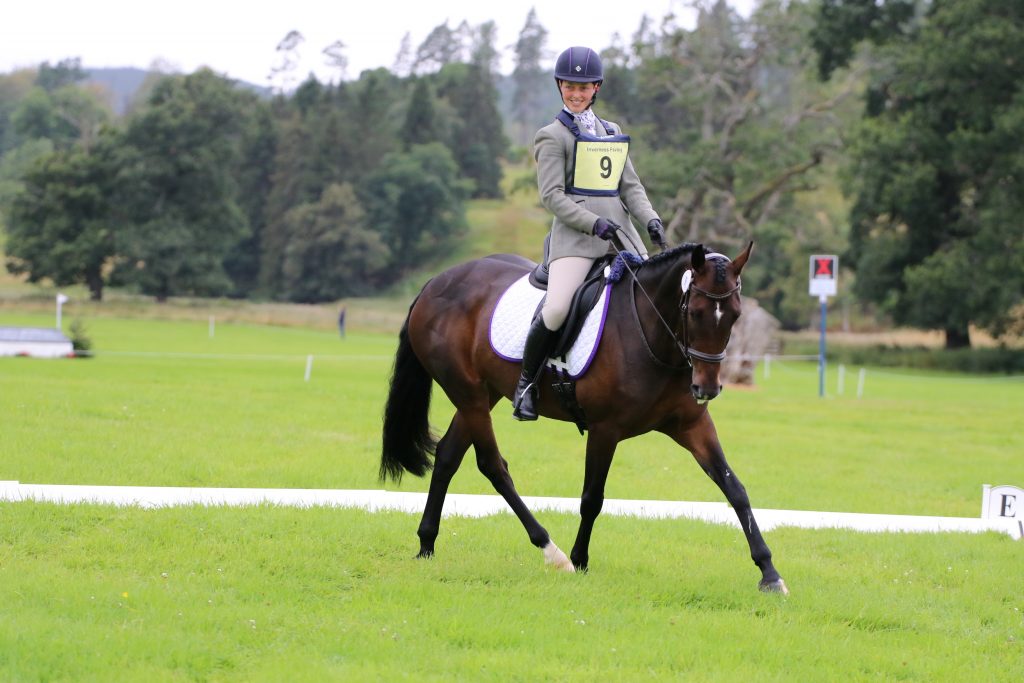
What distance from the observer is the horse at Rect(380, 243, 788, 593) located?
21.6 feet

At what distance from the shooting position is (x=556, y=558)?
7.50 m

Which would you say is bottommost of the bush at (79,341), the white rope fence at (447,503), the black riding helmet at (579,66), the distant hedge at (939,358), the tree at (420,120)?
the distant hedge at (939,358)

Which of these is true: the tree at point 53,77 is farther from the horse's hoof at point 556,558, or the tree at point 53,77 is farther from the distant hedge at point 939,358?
the horse's hoof at point 556,558

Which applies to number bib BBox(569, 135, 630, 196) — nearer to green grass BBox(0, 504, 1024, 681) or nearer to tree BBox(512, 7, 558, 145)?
green grass BBox(0, 504, 1024, 681)

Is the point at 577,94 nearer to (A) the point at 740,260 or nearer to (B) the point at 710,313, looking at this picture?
(A) the point at 740,260

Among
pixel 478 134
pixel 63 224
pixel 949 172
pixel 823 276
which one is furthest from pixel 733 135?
pixel 478 134

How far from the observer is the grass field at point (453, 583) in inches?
217

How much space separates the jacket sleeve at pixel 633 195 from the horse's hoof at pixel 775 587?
8.37 feet

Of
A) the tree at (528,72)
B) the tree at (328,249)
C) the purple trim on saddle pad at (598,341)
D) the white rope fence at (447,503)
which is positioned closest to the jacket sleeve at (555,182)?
the purple trim on saddle pad at (598,341)

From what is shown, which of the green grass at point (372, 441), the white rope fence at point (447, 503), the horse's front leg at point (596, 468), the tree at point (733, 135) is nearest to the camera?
the horse's front leg at point (596, 468)

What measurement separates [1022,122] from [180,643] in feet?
149

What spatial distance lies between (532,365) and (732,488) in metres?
1.57

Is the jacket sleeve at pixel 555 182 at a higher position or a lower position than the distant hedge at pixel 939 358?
higher

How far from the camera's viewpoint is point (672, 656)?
569 cm
